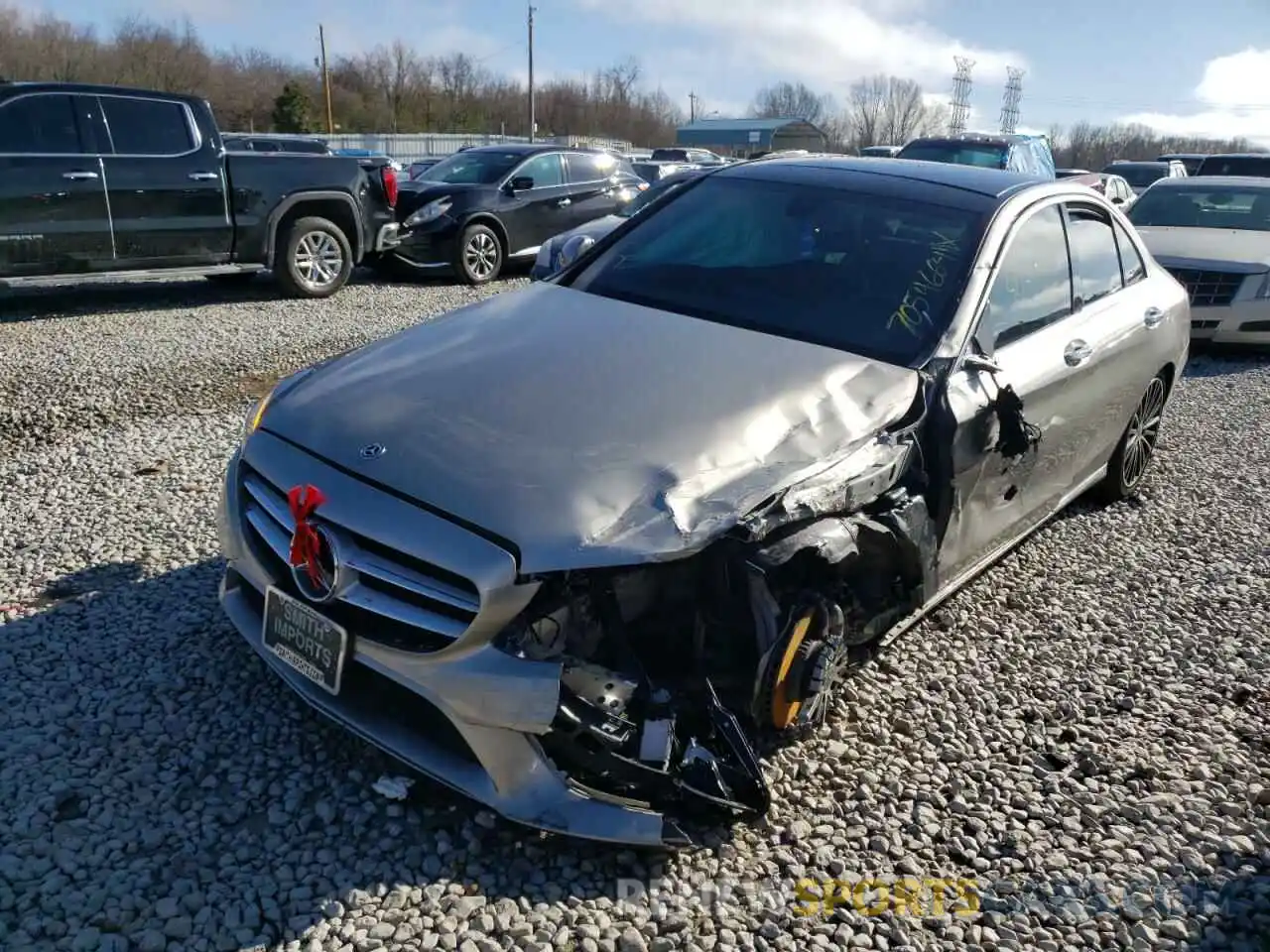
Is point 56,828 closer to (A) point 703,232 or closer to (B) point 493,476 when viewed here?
(B) point 493,476

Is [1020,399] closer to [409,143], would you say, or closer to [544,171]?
[544,171]

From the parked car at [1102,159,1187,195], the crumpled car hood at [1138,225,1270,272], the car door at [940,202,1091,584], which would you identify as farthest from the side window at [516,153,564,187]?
the parked car at [1102,159,1187,195]

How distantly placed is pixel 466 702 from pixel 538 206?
390 inches

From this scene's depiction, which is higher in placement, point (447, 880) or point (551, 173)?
point (551, 173)

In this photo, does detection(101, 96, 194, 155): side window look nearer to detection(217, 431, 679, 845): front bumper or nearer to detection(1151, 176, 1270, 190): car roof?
detection(217, 431, 679, 845): front bumper

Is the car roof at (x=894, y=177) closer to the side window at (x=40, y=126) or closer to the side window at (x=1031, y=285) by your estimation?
the side window at (x=1031, y=285)

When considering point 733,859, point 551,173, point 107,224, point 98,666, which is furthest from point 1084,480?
point 551,173

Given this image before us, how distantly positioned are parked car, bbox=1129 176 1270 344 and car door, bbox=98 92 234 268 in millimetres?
8748

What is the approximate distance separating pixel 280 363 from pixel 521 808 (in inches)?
223

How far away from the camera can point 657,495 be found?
97.0 inches

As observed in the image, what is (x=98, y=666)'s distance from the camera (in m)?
3.23

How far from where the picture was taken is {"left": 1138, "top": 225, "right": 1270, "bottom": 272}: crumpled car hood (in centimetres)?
888

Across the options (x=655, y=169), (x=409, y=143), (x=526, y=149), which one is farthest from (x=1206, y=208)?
(x=409, y=143)

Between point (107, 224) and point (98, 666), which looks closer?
point (98, 666)
